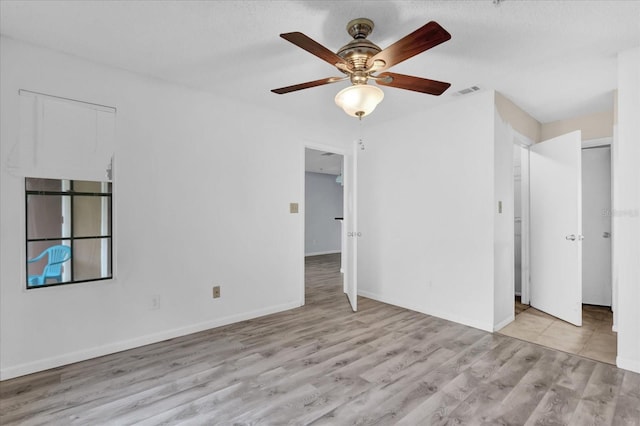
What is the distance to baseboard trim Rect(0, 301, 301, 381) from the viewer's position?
2.39 meters

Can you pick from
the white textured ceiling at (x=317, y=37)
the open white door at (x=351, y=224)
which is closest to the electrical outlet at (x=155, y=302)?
the white textured ceiling at (x=317, y=37)

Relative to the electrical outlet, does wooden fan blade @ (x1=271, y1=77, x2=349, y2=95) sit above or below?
above

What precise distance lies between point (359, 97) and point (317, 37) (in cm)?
67

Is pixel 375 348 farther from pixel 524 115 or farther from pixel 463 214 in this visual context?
pixel 524 115

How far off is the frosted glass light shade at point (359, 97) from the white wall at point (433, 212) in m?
1.91

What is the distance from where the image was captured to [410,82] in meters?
2.19

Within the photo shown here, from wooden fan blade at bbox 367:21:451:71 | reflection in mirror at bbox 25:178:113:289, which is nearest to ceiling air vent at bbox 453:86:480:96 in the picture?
wooden fan blade at bbox 367:21:451:71

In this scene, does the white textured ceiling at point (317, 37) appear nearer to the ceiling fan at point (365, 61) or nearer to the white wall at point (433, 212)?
the ceiling fan at point (365, 61)

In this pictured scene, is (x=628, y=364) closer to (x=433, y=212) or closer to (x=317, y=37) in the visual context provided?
(x=433, y=212)

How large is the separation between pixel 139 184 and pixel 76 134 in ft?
1.97

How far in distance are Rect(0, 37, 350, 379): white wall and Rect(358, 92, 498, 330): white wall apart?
111 centimetres

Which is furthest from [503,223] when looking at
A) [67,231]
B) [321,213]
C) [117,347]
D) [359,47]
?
[321,213]

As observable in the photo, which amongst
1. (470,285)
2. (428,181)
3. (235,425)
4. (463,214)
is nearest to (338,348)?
(235,425)

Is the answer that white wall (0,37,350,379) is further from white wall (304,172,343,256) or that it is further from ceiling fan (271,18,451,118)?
white wall (304,172,343,256)
